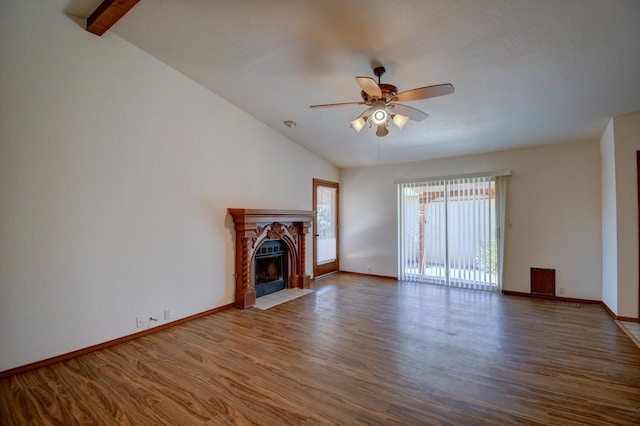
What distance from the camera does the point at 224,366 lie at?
2.62 metres

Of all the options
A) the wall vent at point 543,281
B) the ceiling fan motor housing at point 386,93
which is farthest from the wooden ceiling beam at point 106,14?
the wall vent at point 543,281

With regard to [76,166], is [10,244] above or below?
below

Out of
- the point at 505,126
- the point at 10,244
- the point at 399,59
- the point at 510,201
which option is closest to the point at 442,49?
the point at 399,59

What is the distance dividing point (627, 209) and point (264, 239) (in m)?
4.92

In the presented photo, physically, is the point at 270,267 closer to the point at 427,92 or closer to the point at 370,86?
the point at 370,86

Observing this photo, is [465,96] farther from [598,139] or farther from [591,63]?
[598,139]

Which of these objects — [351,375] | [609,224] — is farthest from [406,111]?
[609,224]

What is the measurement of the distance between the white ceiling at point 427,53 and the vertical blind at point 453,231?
1.25m

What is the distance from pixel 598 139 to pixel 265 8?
509cm

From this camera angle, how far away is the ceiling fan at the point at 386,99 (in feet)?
8.07

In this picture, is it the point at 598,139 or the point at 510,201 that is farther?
the point at 510,201

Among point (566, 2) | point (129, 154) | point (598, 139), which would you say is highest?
point (566, 2)

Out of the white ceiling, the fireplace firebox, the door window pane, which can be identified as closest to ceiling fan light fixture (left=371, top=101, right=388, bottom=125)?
the white ceiling

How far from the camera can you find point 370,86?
2.51 metres
